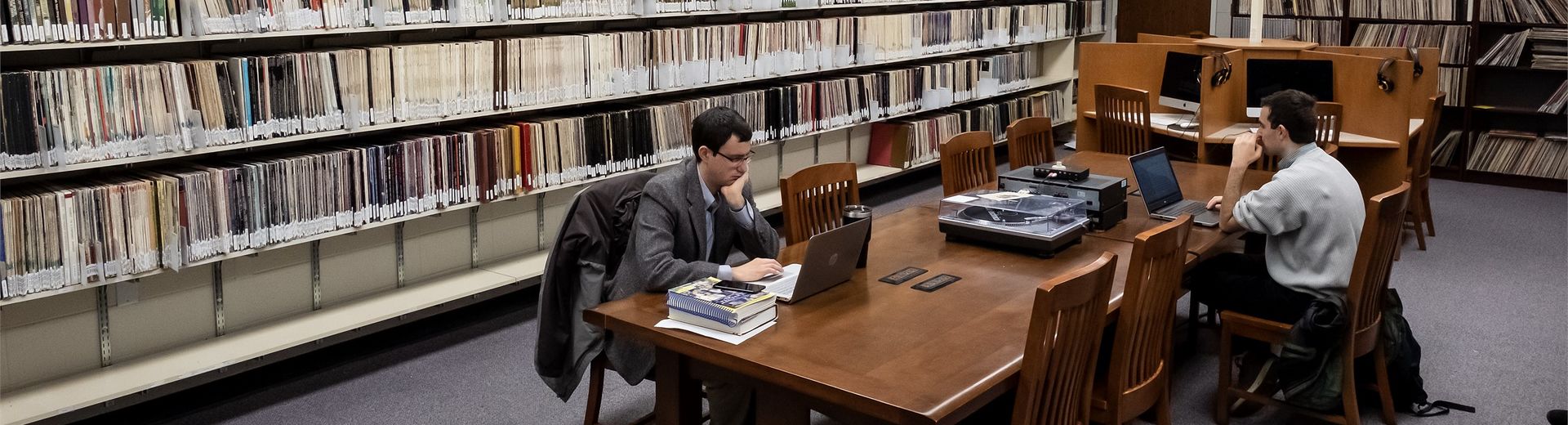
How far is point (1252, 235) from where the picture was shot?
4309 millimetres

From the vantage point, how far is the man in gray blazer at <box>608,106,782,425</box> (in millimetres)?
2799

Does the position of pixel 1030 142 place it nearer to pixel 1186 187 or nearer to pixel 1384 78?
pixel 1186 187

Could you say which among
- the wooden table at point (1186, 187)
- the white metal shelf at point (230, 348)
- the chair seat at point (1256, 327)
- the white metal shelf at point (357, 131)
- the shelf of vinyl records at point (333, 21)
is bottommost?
the white metal shelf at point (230, 348)

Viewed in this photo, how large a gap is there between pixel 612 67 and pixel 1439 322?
3.36 metres

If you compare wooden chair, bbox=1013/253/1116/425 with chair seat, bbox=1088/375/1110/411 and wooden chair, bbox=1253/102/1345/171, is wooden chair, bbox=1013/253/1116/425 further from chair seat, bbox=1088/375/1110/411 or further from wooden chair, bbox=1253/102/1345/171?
wooden chair, bbox=1253/102/1345/171

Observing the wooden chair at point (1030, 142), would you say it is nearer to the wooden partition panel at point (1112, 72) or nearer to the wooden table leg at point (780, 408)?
the wooden partition panel at point (1112, 72)

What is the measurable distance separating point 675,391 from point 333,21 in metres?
1.98

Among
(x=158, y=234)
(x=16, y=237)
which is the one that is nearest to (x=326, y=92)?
(x=158, y=234)

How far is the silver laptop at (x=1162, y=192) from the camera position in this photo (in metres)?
3.66

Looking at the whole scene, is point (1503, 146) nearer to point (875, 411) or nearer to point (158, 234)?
point (875, 411)

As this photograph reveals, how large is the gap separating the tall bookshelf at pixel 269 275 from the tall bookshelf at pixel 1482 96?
16.3ft

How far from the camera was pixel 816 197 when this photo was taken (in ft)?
12.0

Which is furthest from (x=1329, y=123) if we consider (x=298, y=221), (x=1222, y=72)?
(x=298, y=221)

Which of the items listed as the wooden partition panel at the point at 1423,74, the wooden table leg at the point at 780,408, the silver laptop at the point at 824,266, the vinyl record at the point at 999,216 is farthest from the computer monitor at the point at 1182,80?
the wooden table leg at the point at 780,408
